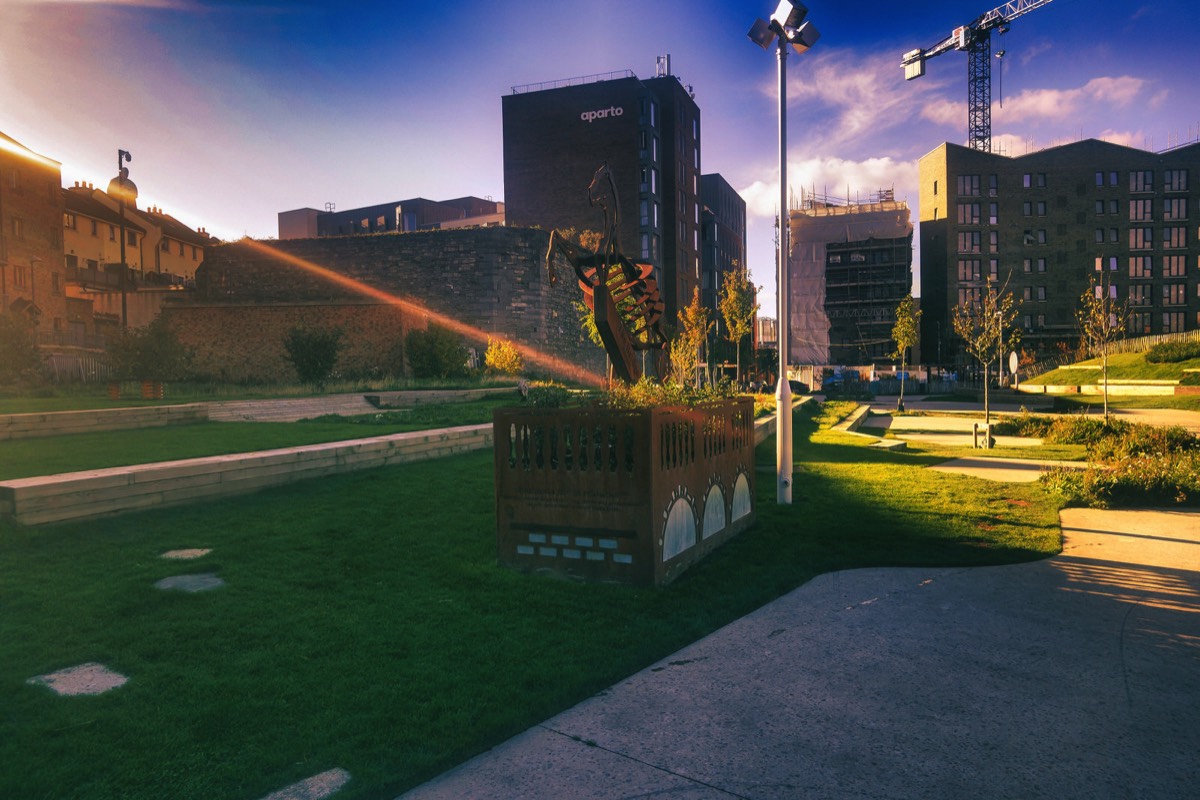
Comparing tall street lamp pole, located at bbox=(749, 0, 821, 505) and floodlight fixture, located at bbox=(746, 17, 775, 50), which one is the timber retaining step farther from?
floodlight fixture, located at bbox=(746, 17, 775, 50)

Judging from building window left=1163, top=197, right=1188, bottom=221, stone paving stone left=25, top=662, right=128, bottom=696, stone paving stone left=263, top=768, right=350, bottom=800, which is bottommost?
stone paving stone left=263, top=768, right=350, bottom=800

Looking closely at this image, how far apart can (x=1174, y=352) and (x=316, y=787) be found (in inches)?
2263

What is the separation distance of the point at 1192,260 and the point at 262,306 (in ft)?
301

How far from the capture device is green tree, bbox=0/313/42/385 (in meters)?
22.0

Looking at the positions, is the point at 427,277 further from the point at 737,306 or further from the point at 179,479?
the point at 179,479

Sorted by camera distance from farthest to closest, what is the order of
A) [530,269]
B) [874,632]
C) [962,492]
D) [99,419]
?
[530,269] < [99,419] < [962,492] < [874,632]

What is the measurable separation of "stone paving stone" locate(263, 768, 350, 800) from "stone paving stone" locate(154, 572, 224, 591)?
3034 millimetres

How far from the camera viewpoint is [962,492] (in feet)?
33.4

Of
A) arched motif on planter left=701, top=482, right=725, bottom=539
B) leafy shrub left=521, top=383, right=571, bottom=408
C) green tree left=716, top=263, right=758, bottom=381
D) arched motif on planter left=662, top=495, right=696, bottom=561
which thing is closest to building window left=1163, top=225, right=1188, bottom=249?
green tree left=716, top=263, right=758, bottom=381

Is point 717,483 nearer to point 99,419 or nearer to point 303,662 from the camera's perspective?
point 303,662

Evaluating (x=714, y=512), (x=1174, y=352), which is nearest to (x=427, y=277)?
(x=714, y=512)

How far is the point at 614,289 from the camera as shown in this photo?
9047mm

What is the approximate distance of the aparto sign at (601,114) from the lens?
190ft

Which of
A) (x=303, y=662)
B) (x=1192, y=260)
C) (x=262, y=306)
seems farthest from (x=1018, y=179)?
(x=303, y=662)
